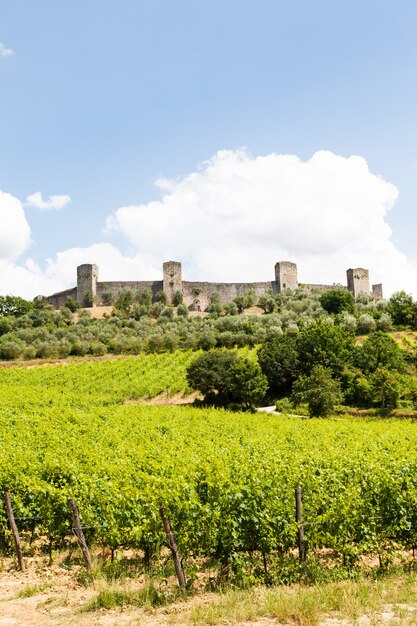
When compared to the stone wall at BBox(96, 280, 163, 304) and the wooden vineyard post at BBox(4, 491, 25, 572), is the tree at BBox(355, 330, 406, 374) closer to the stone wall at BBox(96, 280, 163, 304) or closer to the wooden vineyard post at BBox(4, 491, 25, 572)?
the wooden vineyard post at BBox(4, 491, 25, 572)

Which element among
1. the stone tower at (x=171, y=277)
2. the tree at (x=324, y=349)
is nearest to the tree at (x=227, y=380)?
the tree at (x=324, y=349)

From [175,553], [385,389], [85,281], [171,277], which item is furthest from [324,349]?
[85,281]

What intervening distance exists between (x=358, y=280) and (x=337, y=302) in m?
19.4

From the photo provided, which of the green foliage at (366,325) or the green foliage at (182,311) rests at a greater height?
the green foliage at (182,311)

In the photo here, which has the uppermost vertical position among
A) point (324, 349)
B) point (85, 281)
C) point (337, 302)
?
point (85, 281)

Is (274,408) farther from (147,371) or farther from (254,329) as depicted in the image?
(254,329)

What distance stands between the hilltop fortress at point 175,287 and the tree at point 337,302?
1405 cm

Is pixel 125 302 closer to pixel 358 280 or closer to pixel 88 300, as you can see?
pixel 88 300

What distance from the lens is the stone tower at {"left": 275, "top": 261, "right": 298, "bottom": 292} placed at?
81.9 m

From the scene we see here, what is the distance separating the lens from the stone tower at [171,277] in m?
77.6

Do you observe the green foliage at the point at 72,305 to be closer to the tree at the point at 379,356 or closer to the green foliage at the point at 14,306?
the green foliage at the point at 14,306

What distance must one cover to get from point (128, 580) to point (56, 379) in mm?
32706

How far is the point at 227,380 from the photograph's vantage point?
3294 centimetres

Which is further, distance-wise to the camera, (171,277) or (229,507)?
(171,277)
